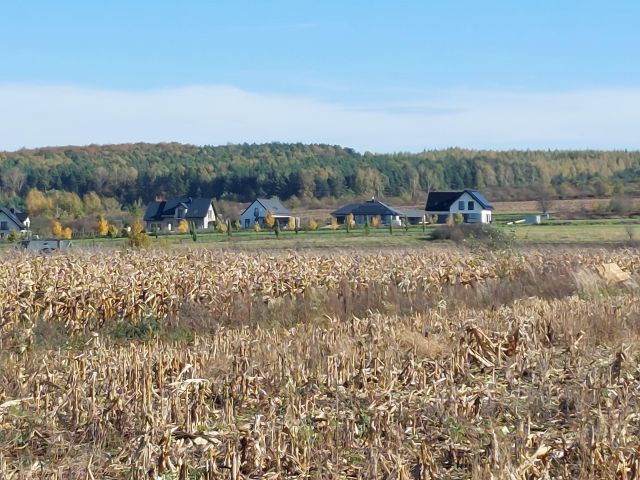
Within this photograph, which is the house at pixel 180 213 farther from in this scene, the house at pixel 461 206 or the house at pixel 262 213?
the house at pixel 461 206

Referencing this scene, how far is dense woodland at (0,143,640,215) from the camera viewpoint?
152 meters

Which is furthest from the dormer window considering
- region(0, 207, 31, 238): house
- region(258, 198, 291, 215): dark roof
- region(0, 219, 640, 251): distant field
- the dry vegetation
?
the dry vegetation

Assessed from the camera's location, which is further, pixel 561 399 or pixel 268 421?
pixel 561 399

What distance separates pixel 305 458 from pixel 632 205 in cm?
8206

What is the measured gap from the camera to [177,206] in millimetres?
107188

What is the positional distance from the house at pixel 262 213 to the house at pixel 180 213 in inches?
147

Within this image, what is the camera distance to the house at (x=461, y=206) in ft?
302

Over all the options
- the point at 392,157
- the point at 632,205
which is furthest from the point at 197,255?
the point at 392,157

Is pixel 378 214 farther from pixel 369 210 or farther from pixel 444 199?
pixel 444 199

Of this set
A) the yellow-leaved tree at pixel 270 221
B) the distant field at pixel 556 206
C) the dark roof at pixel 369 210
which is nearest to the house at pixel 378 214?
the dark roof at pixel 369 210

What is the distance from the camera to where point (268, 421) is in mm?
8219

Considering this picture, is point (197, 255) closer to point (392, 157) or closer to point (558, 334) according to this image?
point (558, 334)

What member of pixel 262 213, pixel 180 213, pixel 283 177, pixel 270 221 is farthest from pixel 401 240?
pixel 283 177

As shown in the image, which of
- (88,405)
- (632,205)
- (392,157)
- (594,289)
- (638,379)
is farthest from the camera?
(392,157)
